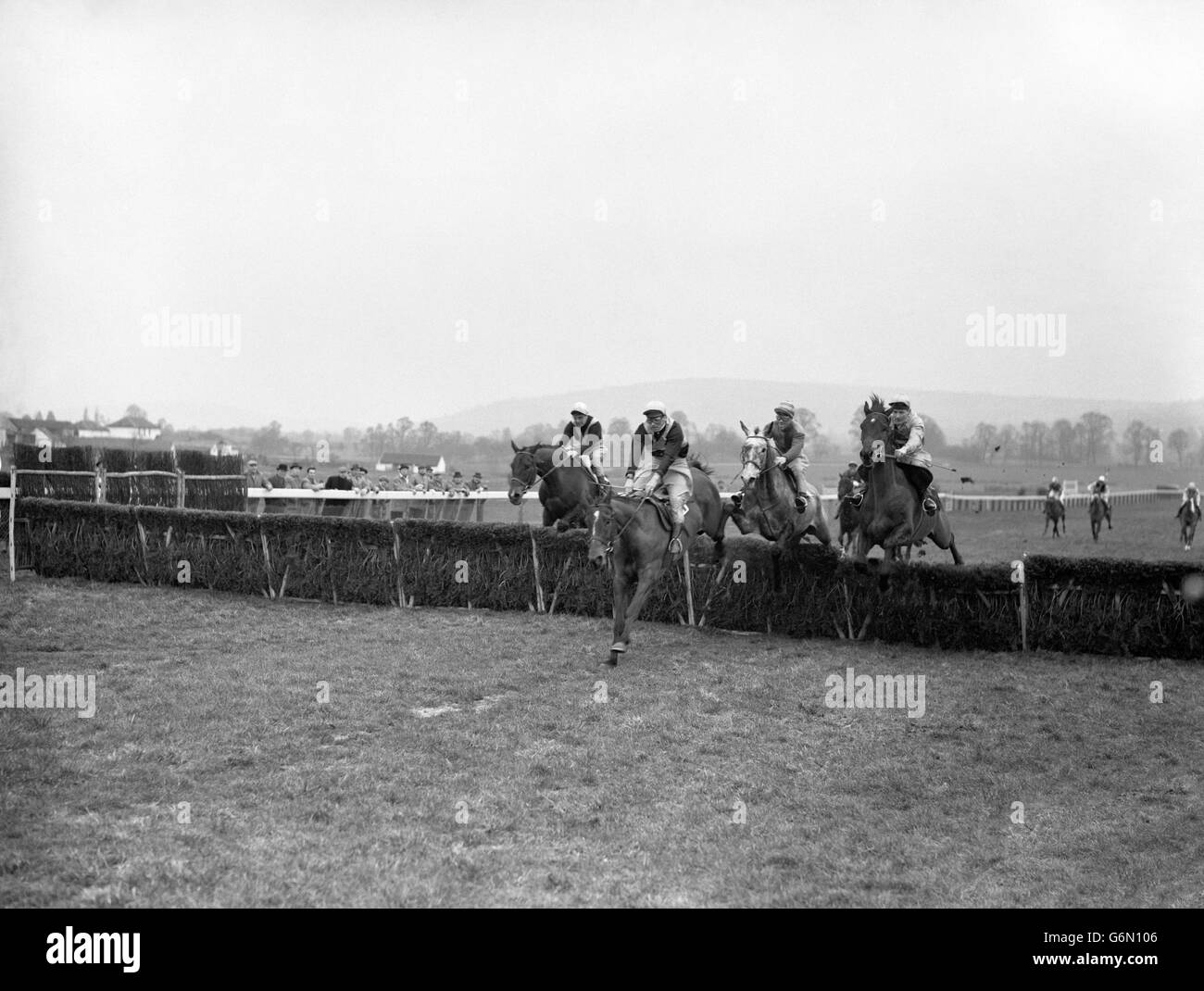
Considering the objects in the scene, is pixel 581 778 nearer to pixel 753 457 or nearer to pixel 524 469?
pixel 753 457

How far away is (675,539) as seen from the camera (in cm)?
1459

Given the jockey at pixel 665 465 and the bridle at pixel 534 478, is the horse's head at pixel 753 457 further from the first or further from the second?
the bridle at pixel 534 478

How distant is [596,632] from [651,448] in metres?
2.91

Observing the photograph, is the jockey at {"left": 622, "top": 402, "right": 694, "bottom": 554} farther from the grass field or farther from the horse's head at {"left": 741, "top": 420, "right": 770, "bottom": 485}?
the grass field

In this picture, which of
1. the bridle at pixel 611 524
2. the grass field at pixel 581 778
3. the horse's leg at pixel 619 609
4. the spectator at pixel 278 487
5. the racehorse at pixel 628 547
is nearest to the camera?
the grass field at pixel 581 778

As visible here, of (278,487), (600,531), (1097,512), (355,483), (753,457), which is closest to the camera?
(600,531)

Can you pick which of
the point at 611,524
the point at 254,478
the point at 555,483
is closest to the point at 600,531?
the point at 611,524

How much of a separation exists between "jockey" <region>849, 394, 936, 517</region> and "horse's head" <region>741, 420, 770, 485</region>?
1249 mm

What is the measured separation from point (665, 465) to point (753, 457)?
3.80 ft

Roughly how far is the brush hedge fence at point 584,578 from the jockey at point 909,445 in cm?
114

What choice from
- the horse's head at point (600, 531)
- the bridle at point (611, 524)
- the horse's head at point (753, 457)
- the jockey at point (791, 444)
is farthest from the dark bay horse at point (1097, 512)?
the horse's head at point (600, 531)

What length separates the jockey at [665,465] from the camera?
1452cm
